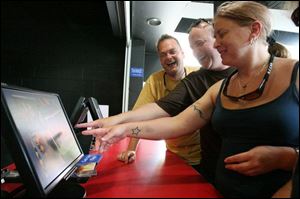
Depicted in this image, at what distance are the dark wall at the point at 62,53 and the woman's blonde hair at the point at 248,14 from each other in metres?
3.13

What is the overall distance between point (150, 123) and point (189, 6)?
220 centimetres

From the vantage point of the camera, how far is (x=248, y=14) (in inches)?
36.5

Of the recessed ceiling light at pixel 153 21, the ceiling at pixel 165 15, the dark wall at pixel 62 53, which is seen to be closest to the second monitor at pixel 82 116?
the ceiling at pixel 165 15

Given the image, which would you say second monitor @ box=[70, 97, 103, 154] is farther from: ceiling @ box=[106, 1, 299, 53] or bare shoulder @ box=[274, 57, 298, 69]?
ceiling @ box=[106, 1, 299, 53]

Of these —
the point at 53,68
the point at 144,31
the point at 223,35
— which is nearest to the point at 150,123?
the point at 223,35

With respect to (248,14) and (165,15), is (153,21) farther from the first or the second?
(248,14)

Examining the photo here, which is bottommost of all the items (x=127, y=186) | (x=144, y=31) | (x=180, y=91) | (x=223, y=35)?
(x=127, y=186)

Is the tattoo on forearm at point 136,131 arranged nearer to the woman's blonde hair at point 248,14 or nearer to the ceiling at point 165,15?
the woman's blonde hair at point 248,14

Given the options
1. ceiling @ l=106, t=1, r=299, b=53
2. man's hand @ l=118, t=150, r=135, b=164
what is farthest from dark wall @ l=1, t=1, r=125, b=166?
man's hand @ l=118, t=150, r=135, b=164

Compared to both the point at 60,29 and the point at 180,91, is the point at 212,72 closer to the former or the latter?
the point at 180,91

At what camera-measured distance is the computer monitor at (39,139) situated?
0.61m

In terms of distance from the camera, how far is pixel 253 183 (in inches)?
31.4

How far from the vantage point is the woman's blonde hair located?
3.05 ft

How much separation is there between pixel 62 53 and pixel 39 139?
346 centimetres
